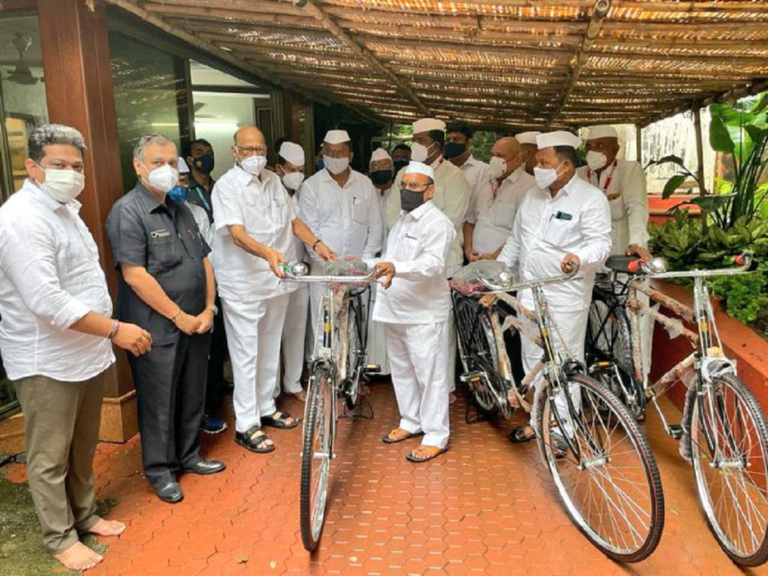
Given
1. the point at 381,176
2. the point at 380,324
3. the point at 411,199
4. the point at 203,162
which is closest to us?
the point at 411,199

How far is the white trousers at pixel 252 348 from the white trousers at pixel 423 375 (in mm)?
803

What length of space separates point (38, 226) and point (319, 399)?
1.42 m

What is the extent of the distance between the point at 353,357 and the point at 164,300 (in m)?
1.55

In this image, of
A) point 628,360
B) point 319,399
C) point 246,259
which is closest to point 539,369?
point 628,360

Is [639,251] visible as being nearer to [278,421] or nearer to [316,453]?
[316,453]

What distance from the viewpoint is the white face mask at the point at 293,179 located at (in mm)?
4766

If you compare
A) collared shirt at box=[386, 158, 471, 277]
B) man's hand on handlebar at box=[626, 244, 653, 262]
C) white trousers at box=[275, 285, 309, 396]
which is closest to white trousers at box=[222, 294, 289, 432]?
white trousers at box=[275, 285, 309, 396]

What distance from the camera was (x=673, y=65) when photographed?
13.9 ft

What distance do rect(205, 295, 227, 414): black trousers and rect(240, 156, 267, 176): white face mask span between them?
1162 millimetres

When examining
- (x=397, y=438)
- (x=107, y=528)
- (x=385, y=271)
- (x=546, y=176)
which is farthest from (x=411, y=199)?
(x=107, y=528)

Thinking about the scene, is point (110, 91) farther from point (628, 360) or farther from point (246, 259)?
point (628, 360)

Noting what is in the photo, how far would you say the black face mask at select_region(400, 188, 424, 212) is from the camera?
11.5 ft

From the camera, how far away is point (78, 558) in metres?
2.73

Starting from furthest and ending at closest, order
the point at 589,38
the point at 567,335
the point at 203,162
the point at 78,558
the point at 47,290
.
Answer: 1. the point at 203,162
2. the point at 567,335
3. the point at 589,38
4. the point at 78,558
5. the point at 47,290
